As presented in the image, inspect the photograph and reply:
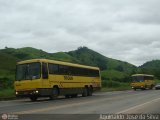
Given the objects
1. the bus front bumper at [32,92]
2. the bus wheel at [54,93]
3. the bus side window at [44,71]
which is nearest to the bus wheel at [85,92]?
the bus wheel at [54,93]

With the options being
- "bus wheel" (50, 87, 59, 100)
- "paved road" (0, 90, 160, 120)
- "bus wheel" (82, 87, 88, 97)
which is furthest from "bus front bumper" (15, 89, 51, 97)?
"bus wheel" (82, 87, 88, 97)

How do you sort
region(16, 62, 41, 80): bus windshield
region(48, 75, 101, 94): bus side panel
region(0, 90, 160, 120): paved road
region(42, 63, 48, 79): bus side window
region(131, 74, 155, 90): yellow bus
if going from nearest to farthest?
region(0, 90, 160, 120): paved road, region(16, 62, 41, 80): bus windshield, region(42, 63, 48, 79): bus side window, region(48, 75, 101, 94): bus side panel, region(131, 74, 155, 90): yellow bus

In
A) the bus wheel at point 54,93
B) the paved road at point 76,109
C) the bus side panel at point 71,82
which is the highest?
the bus side panel at point 71,82

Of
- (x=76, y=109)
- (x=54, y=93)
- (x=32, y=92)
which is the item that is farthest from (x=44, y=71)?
(x=76, y=109)

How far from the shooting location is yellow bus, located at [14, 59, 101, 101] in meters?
30.7

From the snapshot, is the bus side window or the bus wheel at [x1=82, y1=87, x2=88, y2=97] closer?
the bus side window

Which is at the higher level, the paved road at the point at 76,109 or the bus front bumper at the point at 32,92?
the bus front bumper at the point at 32,92

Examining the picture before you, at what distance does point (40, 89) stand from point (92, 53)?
148 metres

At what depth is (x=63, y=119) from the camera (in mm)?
16000

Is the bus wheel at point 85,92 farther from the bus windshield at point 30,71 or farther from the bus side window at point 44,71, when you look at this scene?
the bus windshield at point 30,71

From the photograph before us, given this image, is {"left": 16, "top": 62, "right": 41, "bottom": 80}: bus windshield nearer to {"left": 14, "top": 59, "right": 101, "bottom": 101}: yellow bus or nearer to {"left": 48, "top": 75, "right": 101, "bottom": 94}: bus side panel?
{"left": 14, "top": 59, "right": 101, "bottom": 101}: yellow bus

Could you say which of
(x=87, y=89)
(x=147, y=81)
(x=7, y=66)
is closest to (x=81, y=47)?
(x=7, y=66)

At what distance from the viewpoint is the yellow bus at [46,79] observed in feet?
101

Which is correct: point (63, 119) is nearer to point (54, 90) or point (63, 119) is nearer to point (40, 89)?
point (40, 89)
